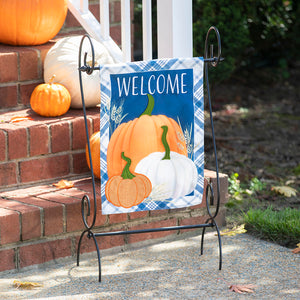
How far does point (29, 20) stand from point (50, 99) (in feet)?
1.95

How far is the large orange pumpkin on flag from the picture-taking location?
3816 millimetres

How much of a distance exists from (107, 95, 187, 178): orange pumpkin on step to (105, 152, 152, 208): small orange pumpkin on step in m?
0.03

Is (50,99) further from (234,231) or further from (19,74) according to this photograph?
(234,231)

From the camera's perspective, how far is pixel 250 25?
6.66 metres

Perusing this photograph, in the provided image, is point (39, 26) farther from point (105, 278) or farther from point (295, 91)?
point (295, 91)

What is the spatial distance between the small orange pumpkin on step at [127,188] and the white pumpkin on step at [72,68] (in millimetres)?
841

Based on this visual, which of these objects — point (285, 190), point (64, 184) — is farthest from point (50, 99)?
point (285, 190)

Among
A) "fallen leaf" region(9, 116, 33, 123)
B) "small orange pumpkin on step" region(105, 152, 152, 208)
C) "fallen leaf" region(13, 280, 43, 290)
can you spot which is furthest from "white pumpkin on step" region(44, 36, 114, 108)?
"fallen leaf" region(13, 280, 43, 290)

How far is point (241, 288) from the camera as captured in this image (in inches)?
113

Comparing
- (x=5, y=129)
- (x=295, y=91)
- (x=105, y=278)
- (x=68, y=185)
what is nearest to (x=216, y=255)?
(x=105, y=278)

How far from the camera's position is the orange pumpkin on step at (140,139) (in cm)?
303

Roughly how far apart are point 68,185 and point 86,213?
0.24 meters

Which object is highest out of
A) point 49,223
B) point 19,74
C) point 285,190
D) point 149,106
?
point 19,74

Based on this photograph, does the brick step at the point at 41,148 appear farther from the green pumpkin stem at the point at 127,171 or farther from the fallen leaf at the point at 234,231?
the fallen leaf at the point at 234,231
